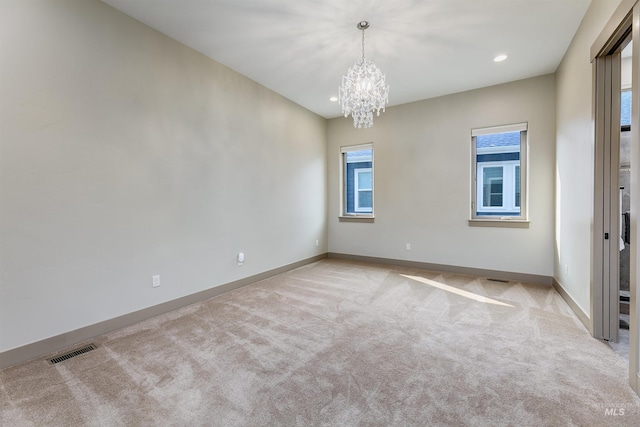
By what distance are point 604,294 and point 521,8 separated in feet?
8.48

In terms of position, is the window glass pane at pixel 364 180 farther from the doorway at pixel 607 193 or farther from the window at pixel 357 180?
the doorway at pixel 607 193

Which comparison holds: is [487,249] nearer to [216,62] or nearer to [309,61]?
[309,61]

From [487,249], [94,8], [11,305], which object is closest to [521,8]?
[487,249]

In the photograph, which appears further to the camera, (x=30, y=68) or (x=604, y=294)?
(x=604, y=294)

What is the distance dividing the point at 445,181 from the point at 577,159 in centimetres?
186

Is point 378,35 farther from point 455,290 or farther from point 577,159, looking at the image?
point 455,290

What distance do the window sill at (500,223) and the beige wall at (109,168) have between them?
3431mm

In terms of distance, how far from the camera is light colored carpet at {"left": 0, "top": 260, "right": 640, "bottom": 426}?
61.8 inches

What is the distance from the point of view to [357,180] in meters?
5.78

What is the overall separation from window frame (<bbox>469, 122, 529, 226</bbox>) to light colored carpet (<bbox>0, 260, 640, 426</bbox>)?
1.53 m

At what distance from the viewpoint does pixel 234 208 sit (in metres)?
3.84

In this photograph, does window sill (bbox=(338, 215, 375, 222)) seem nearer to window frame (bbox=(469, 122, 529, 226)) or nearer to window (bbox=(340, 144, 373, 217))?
window (bbox=(340, 144, 373, 217))

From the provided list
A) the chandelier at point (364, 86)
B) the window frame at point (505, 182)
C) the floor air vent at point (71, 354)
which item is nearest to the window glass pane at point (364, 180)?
the window frame at point (505, 182)

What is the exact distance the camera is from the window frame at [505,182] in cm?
415
